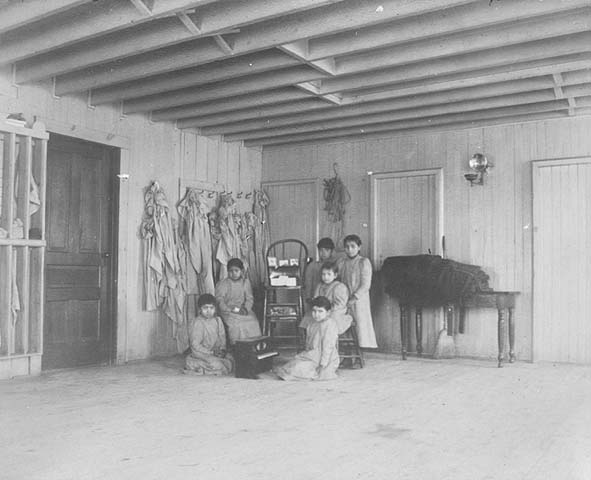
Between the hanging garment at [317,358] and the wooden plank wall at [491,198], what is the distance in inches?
80.2

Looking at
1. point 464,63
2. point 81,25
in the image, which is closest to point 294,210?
point 464,63

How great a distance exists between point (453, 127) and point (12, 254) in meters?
4.99

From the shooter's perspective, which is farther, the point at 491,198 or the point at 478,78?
the point at 491,198

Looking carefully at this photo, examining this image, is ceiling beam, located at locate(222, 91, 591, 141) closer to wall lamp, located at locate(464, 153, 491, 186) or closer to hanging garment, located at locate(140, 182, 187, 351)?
wall lamp, located at locate(464, 153, 491, 186)

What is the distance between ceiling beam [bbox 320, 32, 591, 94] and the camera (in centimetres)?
505

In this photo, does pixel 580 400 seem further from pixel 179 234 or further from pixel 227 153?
pixel 227 153

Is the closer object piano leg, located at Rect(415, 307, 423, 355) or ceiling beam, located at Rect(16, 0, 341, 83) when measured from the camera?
ceiling beam, located at Rect(16, 0, 341, 83)

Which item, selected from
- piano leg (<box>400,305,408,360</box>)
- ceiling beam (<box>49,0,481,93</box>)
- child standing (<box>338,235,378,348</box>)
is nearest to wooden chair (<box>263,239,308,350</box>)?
child standing (<box>338,235,378,348</box>)

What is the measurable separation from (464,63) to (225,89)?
2.21m

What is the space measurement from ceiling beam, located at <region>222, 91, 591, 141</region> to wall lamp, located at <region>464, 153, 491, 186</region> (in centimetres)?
58

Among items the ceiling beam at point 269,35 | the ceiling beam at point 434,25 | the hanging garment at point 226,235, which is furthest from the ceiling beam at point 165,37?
the hanging garment at point 226,235

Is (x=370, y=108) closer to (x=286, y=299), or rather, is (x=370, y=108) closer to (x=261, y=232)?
(x=261, y=232)

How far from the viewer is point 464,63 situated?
5.54 m

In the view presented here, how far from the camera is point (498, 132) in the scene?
7422 millimetres
